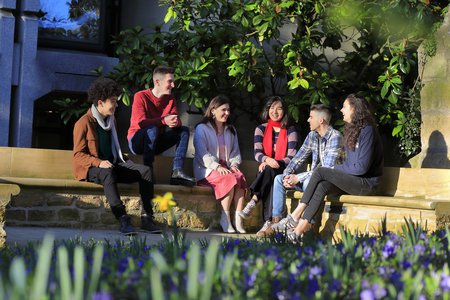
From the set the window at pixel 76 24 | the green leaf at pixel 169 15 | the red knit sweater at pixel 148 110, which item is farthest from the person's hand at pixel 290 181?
the window at pixel 76 24

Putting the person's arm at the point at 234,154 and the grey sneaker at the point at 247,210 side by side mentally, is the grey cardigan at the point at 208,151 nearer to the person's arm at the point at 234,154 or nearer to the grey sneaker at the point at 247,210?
the person's arm at the point at 234,154

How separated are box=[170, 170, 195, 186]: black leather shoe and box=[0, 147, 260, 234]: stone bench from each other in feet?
0.21

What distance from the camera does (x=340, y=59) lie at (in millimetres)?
10984

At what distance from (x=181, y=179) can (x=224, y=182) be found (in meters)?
0.41

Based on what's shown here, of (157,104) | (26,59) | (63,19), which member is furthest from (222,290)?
(63,19)

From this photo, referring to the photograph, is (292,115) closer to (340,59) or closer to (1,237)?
(340,59)

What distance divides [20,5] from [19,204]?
10.4ft

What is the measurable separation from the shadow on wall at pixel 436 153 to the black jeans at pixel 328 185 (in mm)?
1532

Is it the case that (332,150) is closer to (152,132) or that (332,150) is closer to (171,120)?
(171,120)

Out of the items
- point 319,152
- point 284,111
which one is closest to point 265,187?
point 319,152

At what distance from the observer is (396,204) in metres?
6.99

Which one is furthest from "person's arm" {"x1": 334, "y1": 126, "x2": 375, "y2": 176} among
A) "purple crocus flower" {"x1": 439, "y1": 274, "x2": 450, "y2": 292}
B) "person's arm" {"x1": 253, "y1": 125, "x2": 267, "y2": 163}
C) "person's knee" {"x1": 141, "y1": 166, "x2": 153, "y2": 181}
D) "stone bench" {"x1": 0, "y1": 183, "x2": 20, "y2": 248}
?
"purple crocus flower" {"x1": 439, "y1": 274, "x2": 450, "y2": 292}

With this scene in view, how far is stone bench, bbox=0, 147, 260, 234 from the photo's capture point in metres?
7.80

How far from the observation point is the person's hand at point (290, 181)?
798 cm
